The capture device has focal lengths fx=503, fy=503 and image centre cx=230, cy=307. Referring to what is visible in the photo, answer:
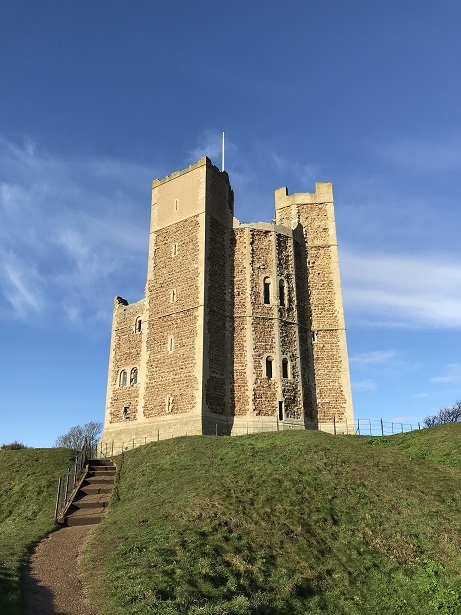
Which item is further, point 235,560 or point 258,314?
point 258,314

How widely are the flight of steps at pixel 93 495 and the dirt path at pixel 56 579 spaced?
1.96 meters

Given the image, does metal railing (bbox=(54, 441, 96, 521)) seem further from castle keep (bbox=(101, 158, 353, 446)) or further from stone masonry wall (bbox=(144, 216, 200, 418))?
stone masonry wall (bbox=(144, 216, 200, 418))

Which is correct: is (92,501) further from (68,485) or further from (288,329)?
(288,329)

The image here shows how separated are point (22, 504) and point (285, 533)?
1282cm

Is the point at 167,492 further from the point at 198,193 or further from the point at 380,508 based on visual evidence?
the point at 198,193

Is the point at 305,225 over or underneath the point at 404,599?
over

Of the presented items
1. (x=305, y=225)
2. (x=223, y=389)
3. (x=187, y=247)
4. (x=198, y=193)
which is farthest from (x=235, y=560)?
(x=305, y=225)

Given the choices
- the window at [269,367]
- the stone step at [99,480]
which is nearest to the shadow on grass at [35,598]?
the stone step at [99,480]

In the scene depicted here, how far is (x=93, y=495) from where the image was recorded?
69.3ft

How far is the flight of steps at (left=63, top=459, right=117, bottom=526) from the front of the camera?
722 inches

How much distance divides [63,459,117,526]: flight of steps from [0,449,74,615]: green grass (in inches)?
34.5

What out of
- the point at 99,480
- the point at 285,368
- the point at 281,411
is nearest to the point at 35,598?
the point at 99,480

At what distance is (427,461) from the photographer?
2173 cm

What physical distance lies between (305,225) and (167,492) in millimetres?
25389
